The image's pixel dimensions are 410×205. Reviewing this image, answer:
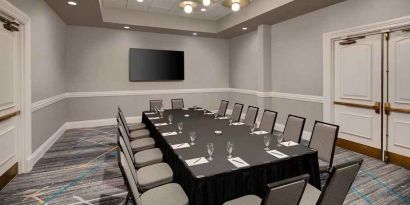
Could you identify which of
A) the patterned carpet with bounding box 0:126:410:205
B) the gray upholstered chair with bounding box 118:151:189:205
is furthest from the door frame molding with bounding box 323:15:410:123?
the gray upholstered chair with bounding box 118:151:189:205

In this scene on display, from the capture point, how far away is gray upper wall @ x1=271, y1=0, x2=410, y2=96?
3797 mm

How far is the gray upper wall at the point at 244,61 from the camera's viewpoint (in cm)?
680

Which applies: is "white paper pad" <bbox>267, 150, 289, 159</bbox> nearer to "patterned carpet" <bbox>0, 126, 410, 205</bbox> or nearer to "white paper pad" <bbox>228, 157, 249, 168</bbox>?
"white paper pad" <bbox>228, 157, 249, 168</bbox>

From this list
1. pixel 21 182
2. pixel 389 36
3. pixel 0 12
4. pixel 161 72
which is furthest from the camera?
pixel 161 72

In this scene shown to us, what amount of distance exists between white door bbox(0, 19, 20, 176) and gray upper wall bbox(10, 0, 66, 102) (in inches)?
16.1

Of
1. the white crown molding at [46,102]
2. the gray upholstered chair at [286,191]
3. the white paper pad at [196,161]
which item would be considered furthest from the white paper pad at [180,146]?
the white crown molding at [46,102]

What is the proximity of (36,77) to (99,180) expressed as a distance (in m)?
2.14

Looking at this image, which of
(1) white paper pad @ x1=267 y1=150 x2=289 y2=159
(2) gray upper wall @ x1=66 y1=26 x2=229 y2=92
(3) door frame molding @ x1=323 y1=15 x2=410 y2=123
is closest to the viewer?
(1) white paper pad @ x1=267 y1=150 x2=289 y2=159

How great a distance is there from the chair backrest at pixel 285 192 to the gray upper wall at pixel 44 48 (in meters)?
3.76

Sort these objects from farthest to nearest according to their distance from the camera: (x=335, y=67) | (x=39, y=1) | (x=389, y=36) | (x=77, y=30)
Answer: (x=77, y=30), (x=335, y=67), (x=39, y=1), (x=389, y=36)

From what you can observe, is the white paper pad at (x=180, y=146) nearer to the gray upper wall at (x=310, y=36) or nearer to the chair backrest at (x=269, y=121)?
the chair backrest at (x=269, y=121)

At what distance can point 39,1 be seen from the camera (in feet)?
12.9

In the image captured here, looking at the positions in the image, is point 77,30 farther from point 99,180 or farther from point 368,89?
point 368,89

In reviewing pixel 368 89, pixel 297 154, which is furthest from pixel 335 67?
pixel 297 154
